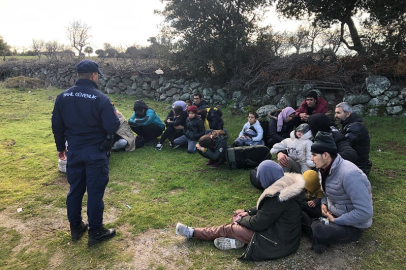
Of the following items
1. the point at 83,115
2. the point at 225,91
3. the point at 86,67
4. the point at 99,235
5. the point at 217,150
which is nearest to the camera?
the point at 83,115

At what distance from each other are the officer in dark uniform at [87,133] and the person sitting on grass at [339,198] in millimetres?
2532

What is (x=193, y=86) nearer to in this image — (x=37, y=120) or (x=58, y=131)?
(x=37, y=120)

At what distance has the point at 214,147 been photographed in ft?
19.7

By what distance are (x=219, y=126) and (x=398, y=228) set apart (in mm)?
4819

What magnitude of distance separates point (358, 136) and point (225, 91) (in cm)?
818

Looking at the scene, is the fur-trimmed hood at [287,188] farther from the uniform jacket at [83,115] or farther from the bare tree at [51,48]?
the bare tree at [51,48]

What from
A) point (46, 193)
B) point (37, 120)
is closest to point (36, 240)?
point (46, 193)

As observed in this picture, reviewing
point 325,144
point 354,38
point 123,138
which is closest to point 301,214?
point 325,144

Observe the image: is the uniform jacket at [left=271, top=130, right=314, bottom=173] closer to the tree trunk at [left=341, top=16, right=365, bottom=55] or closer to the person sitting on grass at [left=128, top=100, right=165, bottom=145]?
the person sitting on grass at [left=128, top=100, right=165, bottom=145]

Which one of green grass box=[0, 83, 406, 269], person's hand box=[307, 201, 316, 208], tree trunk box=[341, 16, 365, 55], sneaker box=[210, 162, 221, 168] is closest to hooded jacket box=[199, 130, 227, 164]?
sneaker box=[210, 162, 221, 168]

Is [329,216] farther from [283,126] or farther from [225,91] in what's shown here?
[225,91]

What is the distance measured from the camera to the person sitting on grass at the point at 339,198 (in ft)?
9.68

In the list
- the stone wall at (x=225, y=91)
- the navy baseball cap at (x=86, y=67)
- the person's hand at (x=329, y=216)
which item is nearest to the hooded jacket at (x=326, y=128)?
the person's hand at (x=329, y=216)

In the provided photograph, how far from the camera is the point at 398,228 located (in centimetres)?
364
